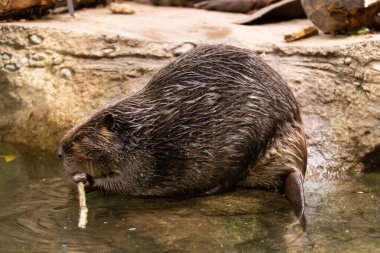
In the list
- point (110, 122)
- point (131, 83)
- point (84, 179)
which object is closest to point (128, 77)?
point (131, 83)

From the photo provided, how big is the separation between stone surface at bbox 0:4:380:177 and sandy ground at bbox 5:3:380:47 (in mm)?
36

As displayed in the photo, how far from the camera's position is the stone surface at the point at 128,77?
511 centimetres

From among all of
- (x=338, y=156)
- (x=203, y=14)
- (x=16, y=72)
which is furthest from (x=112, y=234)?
(x=203, y=14)

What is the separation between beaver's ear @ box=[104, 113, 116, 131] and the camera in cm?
451

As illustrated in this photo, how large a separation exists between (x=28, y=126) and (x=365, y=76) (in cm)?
251

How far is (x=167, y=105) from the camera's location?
4539mm

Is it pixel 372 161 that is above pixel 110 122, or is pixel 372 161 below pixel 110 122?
below

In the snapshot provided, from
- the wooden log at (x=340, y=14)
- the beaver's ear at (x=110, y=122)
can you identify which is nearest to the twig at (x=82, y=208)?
the beaver's ear at (x=110, y=122)

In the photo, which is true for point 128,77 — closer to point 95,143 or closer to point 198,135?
point 95,143

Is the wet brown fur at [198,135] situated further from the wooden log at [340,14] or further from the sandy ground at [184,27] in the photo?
the wooden log at [340,14]

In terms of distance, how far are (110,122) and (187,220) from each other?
880 mm

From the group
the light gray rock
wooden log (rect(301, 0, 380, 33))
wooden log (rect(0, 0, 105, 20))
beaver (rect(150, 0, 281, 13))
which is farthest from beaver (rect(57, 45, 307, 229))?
beaver (rect(150, 0, 281, 13))

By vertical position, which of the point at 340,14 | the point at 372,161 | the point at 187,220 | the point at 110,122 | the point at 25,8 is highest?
the point at 25,8

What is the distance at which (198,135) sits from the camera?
14.6 ft
